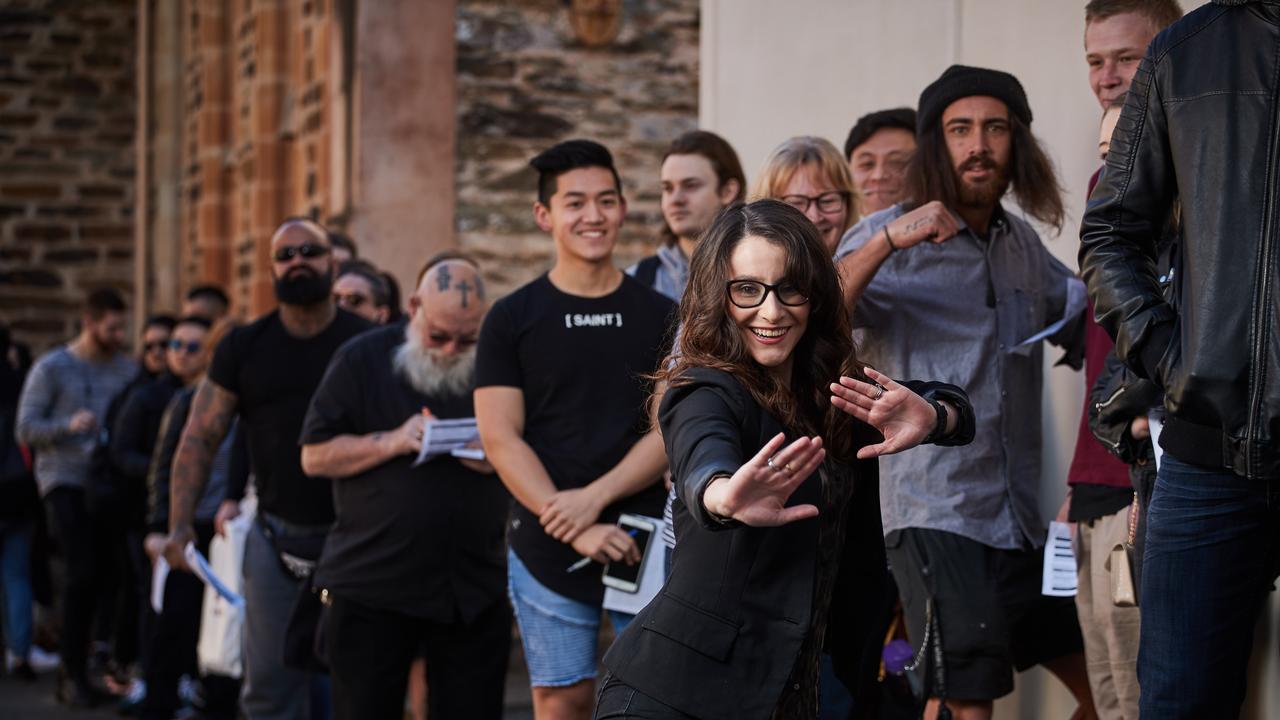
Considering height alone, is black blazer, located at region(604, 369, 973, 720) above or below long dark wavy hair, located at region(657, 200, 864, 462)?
below

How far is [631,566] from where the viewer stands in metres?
4.96

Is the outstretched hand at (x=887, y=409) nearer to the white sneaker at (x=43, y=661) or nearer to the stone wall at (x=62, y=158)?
the white sneaker at (x=43, y=661)

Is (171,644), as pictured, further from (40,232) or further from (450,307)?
(40,232)

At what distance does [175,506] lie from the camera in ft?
23.0

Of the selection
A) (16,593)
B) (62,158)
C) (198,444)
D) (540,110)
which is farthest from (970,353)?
(62,158)

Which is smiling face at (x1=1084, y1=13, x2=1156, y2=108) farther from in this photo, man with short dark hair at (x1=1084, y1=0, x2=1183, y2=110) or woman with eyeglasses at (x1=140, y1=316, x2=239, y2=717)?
woman with eyeglasses at (x1=140, y1=316, x2=239, y2=717)

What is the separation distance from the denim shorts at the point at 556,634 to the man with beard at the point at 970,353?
3.09 feet

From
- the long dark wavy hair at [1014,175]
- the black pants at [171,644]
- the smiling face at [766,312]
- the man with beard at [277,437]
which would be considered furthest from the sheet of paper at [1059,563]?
the black pants at [171,644]

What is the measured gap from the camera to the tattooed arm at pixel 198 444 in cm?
678

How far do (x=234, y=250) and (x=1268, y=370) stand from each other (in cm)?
1397

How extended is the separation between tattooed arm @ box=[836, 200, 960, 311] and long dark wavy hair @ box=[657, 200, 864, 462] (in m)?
0.85

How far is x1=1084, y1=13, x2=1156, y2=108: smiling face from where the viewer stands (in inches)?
176

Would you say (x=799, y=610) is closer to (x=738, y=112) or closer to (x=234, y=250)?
(x=738, y=112)

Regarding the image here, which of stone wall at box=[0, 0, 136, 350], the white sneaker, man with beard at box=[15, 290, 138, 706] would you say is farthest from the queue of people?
stone wall at box=[0, 0, 136, 350]
